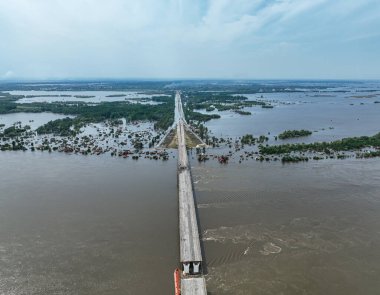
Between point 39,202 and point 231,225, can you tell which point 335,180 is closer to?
point 231,225

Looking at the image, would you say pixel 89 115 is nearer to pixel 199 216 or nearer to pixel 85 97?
pixel 199 216

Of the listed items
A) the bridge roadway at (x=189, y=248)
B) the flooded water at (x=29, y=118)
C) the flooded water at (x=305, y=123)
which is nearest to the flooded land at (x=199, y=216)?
the bridge roadway at (x=189, y=248)

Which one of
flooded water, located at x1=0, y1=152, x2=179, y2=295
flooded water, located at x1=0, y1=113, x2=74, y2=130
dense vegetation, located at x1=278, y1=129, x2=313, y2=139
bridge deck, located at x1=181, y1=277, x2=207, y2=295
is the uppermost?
dense vegetation, located at x1=278, y1=129, x2=313, y2=139

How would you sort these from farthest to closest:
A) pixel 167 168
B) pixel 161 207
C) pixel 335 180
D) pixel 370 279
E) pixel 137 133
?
1. pixel 137 133
2. pixel 167 168
3. pixel 335 180
4. pixel 161 207
5. pixel 370 279

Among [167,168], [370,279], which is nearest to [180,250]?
[370,279]

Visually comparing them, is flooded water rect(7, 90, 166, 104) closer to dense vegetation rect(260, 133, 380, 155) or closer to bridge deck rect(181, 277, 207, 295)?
dense vegetation rect(260, 133, 380, 155)

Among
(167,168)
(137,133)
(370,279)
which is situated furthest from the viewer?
(137,133)

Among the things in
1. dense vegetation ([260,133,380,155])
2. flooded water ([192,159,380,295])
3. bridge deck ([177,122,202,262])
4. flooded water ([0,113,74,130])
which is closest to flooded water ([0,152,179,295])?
bridge deck ([177,122,202,262])

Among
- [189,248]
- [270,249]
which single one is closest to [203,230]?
[189,248]
